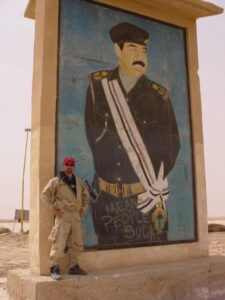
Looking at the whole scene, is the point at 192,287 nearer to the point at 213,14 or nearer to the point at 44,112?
the point at 44,112

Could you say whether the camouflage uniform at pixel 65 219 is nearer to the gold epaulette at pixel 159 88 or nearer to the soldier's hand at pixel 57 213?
the soldier's hand at pixel 57 213

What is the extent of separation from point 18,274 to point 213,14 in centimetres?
573

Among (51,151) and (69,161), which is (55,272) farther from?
(51,151)

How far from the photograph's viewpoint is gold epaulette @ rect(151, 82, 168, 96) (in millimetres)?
7026

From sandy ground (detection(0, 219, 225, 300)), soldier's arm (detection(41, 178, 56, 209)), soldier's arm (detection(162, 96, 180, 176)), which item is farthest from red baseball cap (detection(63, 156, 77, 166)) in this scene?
sandy ground (detection(0, 219, 225, 300))

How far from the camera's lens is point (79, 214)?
547 cm

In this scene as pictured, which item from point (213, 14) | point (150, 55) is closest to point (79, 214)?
point (150, 55)

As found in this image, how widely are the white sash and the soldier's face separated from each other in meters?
0.39

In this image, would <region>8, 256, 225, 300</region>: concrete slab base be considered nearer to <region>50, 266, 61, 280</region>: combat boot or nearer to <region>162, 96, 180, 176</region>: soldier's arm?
<region>50, 266, 61, 280</region>: combat boot

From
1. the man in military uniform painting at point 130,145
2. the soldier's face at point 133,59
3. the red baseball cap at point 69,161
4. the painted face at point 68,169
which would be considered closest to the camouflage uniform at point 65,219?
the painted face at point 68,169

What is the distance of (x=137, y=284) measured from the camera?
5574 mm

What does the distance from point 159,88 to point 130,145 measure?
128cm

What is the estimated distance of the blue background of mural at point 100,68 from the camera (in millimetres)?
5969

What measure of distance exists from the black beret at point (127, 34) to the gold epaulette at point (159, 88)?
76cm
